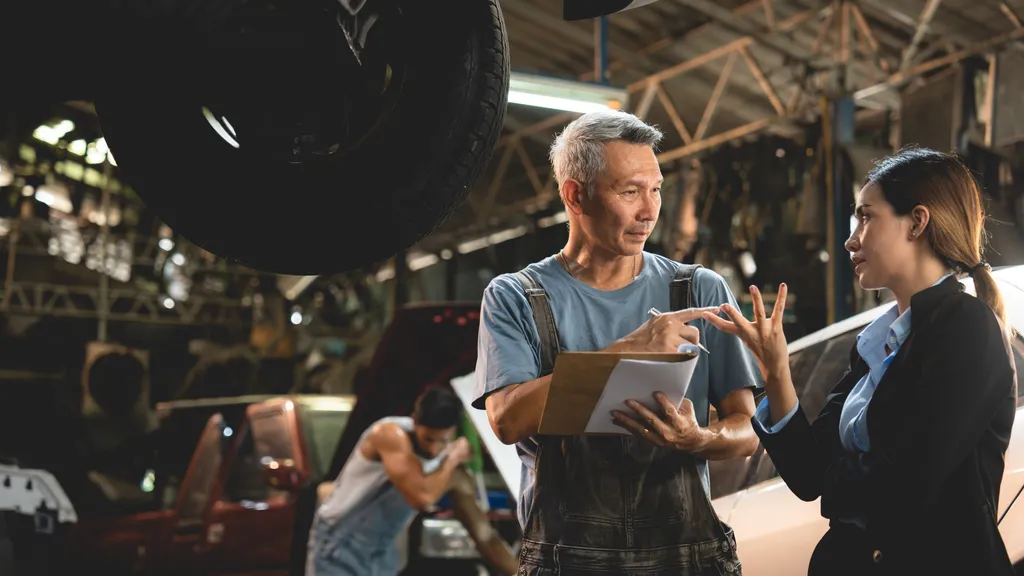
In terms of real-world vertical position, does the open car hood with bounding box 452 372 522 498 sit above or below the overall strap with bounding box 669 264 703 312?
below

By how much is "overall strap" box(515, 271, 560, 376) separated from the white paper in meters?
0.17

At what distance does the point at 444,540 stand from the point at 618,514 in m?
3.35

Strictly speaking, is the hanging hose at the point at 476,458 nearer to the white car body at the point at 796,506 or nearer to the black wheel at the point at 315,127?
the white car body at the point at 796,506

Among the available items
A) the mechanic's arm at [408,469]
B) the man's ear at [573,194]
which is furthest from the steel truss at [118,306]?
the man's ear at [573,194]

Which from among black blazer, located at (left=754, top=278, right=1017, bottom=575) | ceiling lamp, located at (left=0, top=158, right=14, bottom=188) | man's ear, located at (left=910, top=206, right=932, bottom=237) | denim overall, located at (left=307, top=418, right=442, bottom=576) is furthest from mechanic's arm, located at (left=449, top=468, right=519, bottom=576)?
ceiling lamp, located at (left=0, top=158, right=14, bottom=188)

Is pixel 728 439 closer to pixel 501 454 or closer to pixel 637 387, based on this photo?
pixel 637 387

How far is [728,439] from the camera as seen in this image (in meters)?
1.93

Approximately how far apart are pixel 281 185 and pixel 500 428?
0.73 metres

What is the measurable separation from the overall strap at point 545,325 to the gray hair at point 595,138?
9.7 inches

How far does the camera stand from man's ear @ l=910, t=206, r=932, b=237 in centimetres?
185

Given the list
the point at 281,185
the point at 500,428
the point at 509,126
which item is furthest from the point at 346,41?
the point at 509,126

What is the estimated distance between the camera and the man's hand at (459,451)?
4.20 metres

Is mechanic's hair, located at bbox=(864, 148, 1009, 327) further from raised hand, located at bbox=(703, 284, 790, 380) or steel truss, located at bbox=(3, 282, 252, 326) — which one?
steel truss, located at bbox=(3, 282, 252, 326)

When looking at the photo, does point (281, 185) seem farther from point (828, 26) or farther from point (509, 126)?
point (509, 126)
